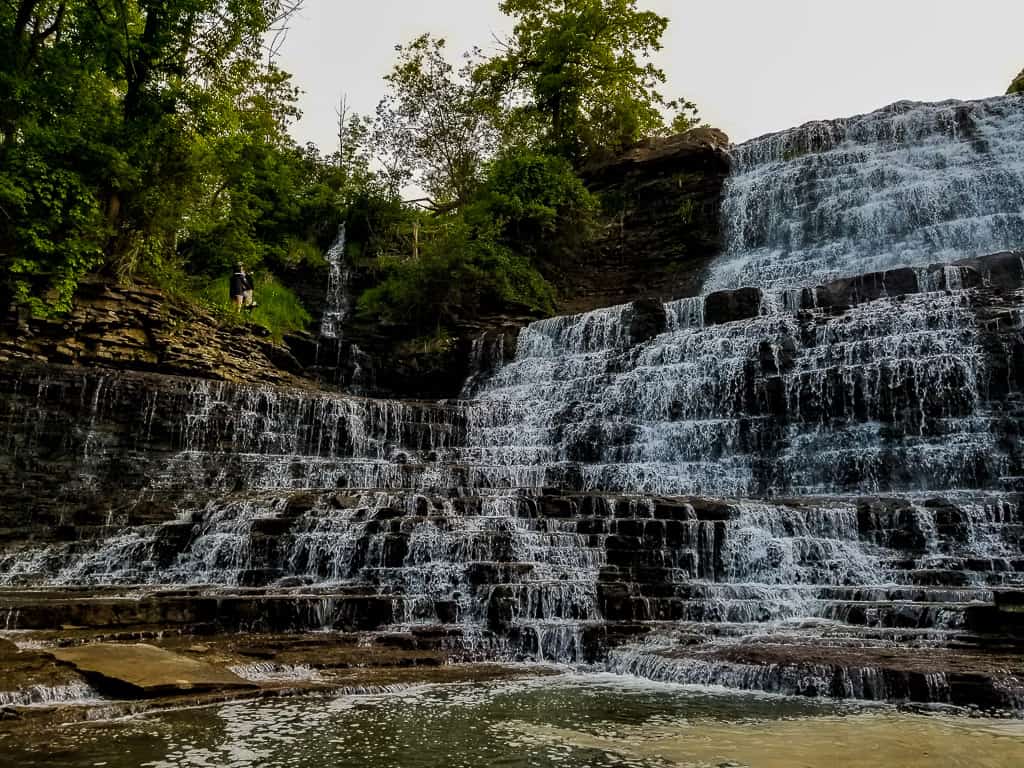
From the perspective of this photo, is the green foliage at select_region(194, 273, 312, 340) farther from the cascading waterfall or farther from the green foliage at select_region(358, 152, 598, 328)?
the cascading waterfall

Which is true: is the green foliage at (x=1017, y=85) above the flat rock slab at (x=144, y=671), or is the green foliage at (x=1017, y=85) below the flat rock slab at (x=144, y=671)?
above

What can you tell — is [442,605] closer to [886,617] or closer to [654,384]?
[886,617]

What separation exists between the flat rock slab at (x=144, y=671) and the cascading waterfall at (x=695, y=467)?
248cm

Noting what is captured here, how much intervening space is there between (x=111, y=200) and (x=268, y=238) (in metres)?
9.39

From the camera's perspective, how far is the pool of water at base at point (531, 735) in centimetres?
468

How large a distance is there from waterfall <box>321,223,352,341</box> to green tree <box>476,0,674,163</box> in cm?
1057

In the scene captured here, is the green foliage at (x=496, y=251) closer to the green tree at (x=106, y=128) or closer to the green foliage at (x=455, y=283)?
the green foliage at (x=455, y=283)

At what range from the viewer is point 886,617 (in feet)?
30.6

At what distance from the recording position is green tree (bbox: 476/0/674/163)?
110 feet

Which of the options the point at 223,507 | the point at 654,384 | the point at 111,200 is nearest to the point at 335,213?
the point at 111,200

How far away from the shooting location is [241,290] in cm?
2331

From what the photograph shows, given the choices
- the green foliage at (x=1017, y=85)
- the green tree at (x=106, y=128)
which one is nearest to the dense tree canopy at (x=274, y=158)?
the green tree at (x=106, y=128)

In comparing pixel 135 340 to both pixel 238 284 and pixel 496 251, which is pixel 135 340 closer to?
pixel 238 284

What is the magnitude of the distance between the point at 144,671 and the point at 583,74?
3176 cm
